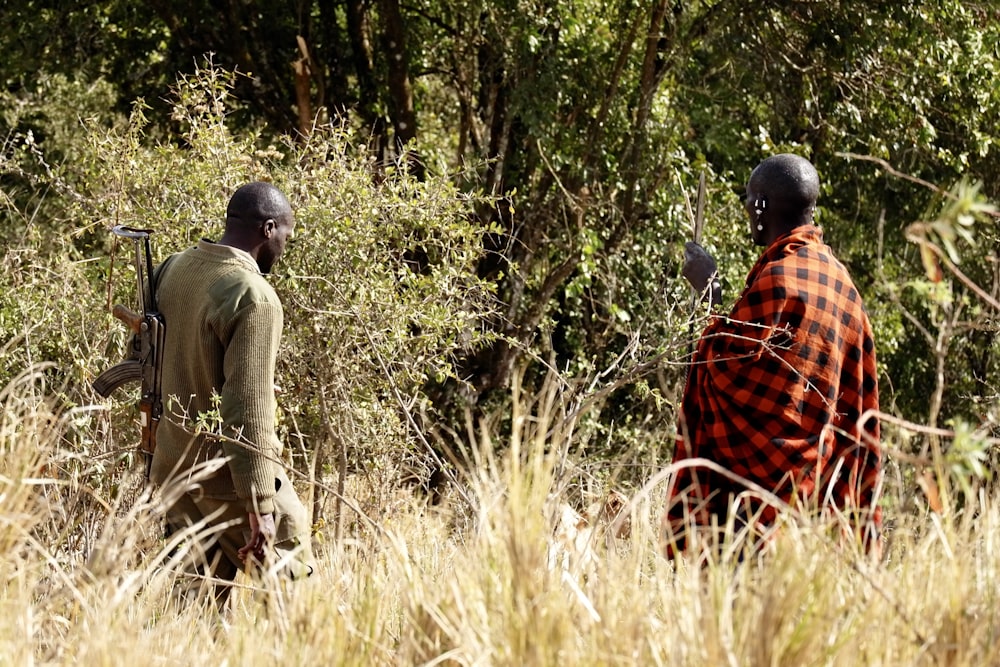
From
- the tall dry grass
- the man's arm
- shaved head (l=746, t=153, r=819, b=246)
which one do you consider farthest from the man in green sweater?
shaved head (l=746, t=153, r=819, b=246)

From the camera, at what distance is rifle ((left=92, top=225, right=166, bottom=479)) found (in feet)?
13.2

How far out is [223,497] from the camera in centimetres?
393

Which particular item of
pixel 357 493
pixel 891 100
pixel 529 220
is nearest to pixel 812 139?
pixel 891 100

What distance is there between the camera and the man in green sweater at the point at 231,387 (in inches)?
148

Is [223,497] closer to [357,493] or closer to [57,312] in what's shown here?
[357,493]

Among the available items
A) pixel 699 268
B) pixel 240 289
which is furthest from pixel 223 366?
pixel 699 268

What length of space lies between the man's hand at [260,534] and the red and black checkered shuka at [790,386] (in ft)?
4.07

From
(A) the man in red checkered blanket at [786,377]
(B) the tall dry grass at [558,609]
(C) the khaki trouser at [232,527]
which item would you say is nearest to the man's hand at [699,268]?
(A) the man in red checkered blanket at [786,377]

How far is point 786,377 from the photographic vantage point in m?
3.67

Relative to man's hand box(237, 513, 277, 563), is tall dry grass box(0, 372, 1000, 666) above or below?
above

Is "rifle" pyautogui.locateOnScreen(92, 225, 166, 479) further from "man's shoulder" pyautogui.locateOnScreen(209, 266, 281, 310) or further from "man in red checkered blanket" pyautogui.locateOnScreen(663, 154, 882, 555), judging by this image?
"man in red checkered blanket" pyautogui.locateOnScreen(663, 154, 882, 555)

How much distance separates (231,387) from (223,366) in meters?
0.12

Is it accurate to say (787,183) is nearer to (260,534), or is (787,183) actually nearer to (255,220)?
(255,220)

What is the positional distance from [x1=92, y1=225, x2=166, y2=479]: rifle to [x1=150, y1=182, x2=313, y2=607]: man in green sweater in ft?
0.11
